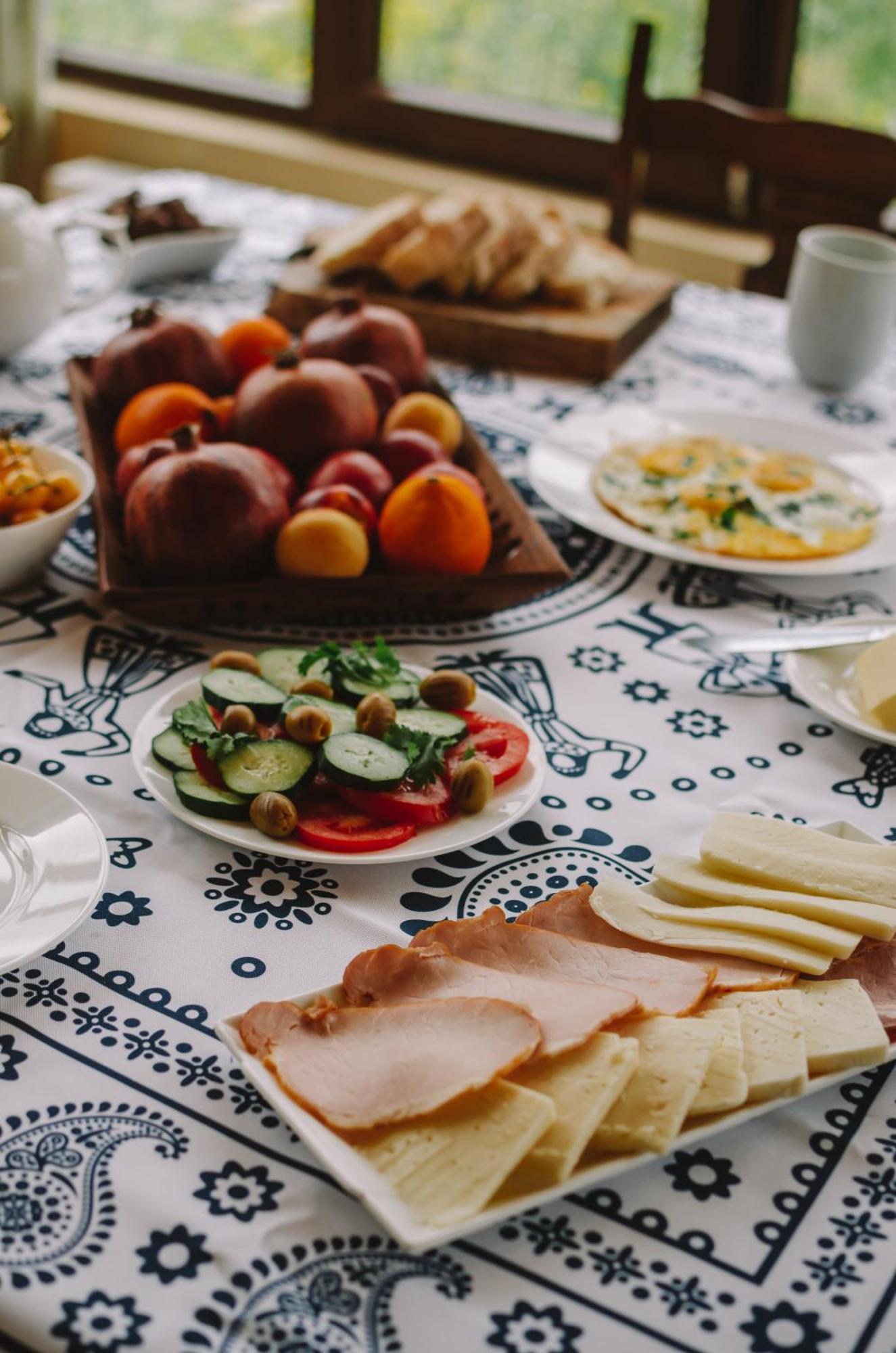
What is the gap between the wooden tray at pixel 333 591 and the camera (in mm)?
1277

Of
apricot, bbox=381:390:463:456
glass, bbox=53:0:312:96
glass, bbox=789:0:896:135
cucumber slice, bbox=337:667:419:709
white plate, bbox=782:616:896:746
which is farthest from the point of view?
glass, bbox=53:0:312:96

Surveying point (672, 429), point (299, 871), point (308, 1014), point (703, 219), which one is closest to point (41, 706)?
point (299, 871)

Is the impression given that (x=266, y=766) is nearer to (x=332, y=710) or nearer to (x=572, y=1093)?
(x=332, y=710)

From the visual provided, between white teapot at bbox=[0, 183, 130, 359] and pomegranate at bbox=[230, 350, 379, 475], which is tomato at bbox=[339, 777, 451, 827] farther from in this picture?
white teapot at bbox=[0, 183, 130, 359]

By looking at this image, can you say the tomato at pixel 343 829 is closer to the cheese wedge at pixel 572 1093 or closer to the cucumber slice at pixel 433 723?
the cucumber slice at pixel 433 723

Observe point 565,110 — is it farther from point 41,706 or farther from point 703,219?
point 41,706

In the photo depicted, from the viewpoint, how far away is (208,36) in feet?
13.5

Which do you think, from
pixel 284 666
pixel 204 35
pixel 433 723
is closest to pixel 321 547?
pixel 284 666

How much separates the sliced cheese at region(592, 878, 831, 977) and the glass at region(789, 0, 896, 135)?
110 inches

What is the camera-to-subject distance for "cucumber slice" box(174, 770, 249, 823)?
0.99 metres

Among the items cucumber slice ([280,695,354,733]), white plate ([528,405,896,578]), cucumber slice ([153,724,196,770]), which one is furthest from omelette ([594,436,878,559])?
cucumber slice ([153,724,196,770])

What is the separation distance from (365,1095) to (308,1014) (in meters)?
0.07

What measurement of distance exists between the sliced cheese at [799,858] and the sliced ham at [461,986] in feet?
0.58

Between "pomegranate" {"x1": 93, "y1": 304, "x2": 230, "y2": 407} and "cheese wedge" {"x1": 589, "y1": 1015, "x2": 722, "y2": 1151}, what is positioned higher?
"pomegranate" {"x1": 93, "y1": 304, "x2": 230, "y2": 407}
